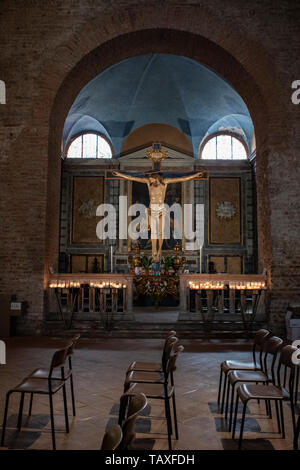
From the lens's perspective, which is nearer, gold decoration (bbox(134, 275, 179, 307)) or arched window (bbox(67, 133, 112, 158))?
gold decoration (bbox(134, 275, 179, 307))

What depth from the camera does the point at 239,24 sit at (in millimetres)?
10398

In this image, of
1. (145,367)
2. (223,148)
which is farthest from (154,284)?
(223,148)

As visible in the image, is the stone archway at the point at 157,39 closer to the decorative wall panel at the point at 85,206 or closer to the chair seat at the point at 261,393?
the chair seat at the point at 261,393

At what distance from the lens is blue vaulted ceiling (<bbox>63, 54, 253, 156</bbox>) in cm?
1591

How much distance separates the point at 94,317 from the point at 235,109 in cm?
1156

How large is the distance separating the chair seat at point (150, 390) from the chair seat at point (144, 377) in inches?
2.0

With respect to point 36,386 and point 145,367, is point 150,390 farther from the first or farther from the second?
point 36,386

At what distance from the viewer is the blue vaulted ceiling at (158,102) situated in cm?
1591

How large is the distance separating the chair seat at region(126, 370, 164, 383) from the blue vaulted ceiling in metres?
13.7

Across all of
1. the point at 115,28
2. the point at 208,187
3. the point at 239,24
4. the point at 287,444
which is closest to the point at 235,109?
the point at 208,187

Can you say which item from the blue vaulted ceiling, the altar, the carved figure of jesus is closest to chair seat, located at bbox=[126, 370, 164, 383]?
the altar

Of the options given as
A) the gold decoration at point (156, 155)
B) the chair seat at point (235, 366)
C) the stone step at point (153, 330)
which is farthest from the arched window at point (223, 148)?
the chair seat at point (235, 366)

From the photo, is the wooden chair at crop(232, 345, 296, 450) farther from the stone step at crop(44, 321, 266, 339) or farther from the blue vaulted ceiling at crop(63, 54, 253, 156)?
the blue vaulted ceiling at crop(63, 54, 253, 156)
